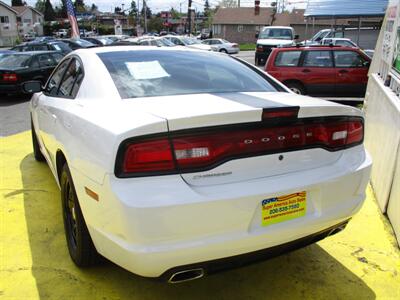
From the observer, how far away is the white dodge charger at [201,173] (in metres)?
2.11

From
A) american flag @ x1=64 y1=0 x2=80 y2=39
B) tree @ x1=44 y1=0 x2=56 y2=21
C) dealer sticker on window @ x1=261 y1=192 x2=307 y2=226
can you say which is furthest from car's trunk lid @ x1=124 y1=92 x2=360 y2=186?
tree @ x1=44 y1=0 x2=56 y2=21

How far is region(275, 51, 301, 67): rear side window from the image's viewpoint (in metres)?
10.6

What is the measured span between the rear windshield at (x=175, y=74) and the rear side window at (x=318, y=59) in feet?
23.8

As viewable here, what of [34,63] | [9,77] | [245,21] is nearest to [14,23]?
[245,21]

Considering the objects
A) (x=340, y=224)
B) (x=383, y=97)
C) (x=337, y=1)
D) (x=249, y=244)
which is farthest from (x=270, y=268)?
(x=337, y=1)

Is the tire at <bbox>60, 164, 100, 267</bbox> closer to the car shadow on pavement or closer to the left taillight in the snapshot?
the car shadow on pavement

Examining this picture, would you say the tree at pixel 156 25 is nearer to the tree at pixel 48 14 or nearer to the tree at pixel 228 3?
the tree at pixel 228 3

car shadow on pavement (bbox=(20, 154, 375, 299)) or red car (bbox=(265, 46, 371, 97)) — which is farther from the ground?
red car (bbox=(265, 46, 371, 97))

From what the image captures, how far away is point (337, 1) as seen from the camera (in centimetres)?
1736

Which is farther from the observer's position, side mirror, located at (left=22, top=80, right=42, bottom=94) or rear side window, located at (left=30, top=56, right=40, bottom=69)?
rear side window, located at (left=30, top=56, right=40, bottom=69)

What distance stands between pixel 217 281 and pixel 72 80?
204 cm

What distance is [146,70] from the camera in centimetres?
312

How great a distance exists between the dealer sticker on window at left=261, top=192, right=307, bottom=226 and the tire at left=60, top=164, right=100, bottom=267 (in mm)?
1187

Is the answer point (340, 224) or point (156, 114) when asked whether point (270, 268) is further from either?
point (156, 114)
